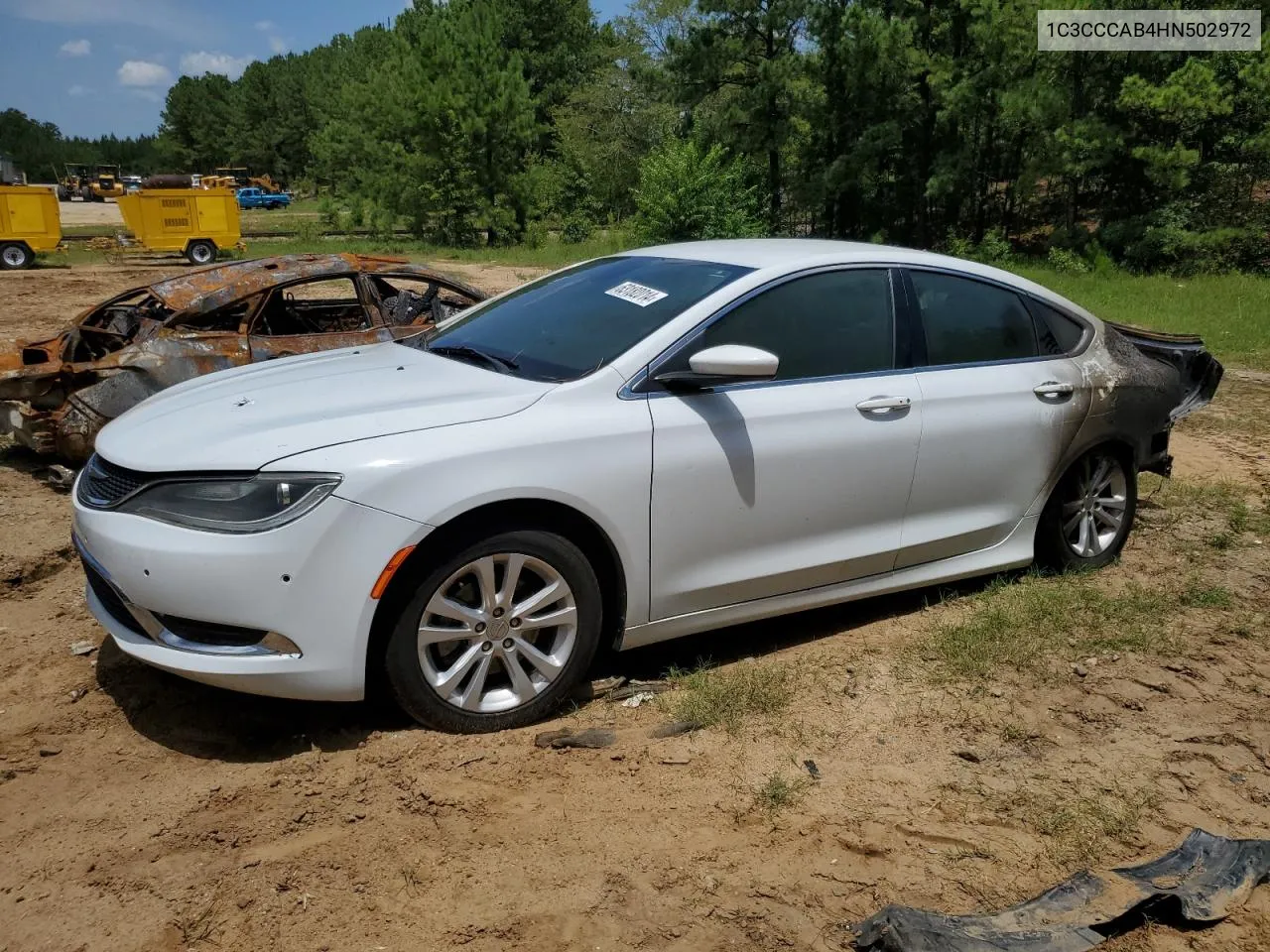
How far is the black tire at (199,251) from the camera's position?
25.3 m

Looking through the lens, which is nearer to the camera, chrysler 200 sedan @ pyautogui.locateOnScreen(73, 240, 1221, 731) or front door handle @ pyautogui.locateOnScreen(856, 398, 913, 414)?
chrysler 200 sedan @ pyautogui.locateOnScreen(73, 240, 1221, 731)

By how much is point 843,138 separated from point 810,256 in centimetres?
2764

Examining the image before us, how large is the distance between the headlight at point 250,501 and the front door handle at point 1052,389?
3.15m

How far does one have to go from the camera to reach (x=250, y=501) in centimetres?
304

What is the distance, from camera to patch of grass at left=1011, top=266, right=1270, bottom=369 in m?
12.9

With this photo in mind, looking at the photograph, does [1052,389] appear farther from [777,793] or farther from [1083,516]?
[777,793]

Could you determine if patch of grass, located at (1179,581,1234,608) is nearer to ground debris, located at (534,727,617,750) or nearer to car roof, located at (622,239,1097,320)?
car roof, located at (622,239,1097,320)

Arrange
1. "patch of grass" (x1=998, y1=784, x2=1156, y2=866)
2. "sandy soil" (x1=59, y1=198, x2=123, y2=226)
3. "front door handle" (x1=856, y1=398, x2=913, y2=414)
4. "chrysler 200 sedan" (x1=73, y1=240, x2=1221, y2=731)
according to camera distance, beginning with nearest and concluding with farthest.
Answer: "patch of grass" (x1=998, y1=784, x2=1156, y2=866) < "chrysler 200 sedan" (x1=73, y1=240, x2=1221, y2=731) < "front door handle" (x1=856, y1=398, x2=913, y2=414) < "sandy soil" (x1=59, y1=198, x2=123, y2=226)

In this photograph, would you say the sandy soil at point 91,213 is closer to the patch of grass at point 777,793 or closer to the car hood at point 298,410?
the car hood at point 298,410

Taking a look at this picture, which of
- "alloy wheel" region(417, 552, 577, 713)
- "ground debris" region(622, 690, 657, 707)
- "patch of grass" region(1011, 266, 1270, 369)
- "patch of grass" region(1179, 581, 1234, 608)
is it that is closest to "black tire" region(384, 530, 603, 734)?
"alloy wheel" region(417, 552, 577, 713)

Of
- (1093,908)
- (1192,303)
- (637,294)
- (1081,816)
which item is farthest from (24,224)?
(1093,908)

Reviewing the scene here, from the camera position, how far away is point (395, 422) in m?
3.24

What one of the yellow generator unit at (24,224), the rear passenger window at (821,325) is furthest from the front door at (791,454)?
the yellow generator unit at (24,224)

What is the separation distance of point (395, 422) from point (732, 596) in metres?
1.43
